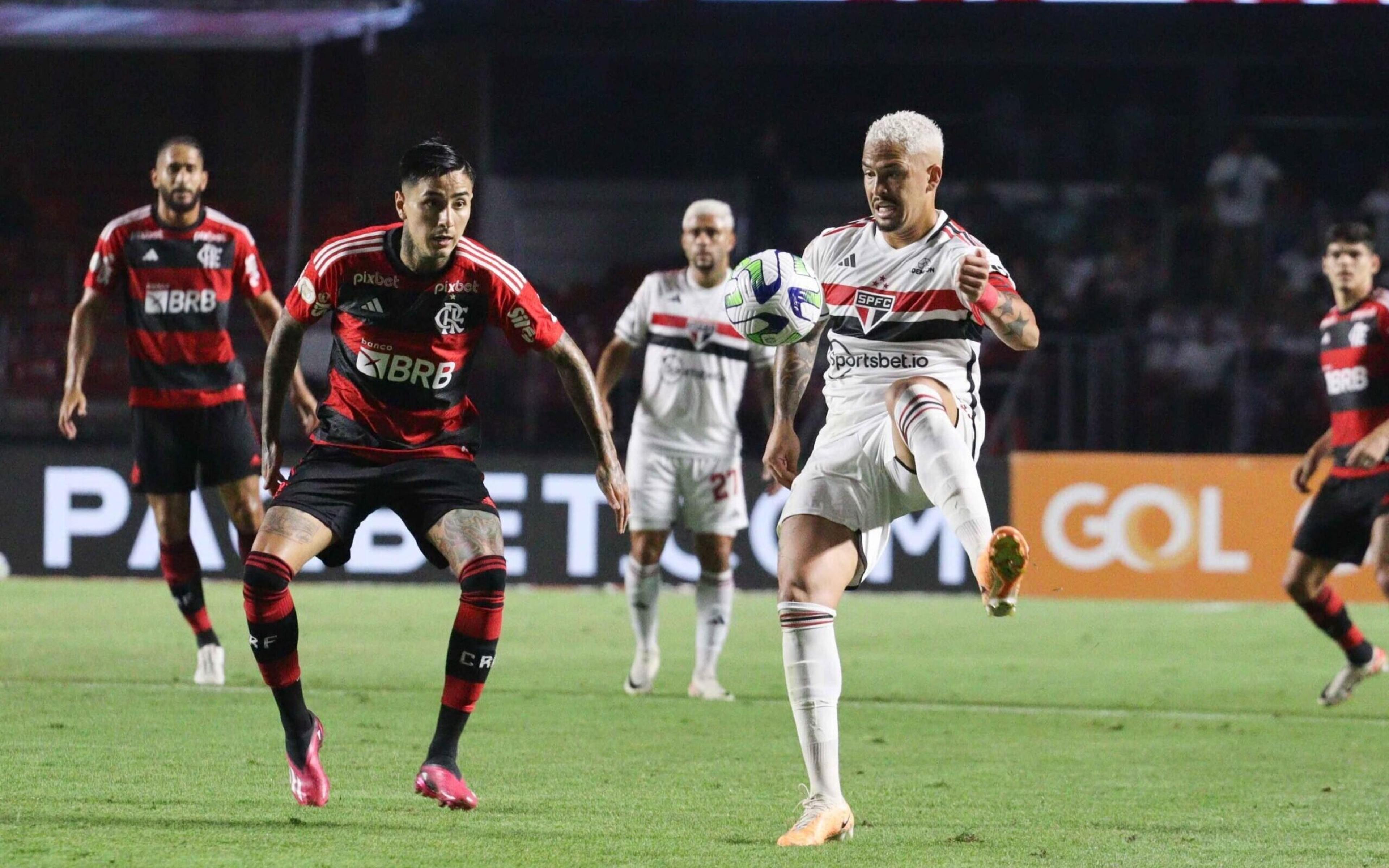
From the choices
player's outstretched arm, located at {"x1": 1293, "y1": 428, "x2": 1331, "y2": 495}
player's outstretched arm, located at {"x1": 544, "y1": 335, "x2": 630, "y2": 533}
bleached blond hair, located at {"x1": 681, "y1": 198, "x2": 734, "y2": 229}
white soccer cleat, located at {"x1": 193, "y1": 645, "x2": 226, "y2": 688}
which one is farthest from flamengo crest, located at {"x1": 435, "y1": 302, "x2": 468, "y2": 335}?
player's outstretched arm, located at {"x1": 1293, "y1": 428, "x2": 1331, "y2": 495}

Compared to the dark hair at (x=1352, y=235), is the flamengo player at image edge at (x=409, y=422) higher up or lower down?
lower down

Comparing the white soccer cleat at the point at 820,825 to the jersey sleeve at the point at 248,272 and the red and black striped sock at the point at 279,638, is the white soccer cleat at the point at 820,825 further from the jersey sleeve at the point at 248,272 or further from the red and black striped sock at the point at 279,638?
the jersey sleeve at the point at 248,272

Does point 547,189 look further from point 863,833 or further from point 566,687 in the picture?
point 863,833

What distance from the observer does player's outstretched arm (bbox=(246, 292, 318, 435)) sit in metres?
7.33

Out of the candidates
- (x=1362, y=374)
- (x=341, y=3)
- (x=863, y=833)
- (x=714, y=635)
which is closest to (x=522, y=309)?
(x=863, y=833)

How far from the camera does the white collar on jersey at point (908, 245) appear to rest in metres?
5.52

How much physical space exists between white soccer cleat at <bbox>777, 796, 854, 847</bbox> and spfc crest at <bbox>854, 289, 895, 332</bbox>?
1.34 m

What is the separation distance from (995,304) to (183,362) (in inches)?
181

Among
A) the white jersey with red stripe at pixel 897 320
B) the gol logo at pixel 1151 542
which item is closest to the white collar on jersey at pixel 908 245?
the white jersey with red stripe at pixel 897 320

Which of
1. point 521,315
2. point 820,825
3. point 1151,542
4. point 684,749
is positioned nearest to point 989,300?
point 521,315

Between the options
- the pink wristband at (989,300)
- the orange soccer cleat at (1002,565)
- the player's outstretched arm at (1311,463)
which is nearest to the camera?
the orange soccer cleat at (1002,565)

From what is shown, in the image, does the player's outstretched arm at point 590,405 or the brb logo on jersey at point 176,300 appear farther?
the brb logo on jersey at point 176,300

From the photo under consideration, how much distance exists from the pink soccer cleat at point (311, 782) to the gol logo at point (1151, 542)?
9440mm

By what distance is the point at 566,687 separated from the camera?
886cm
